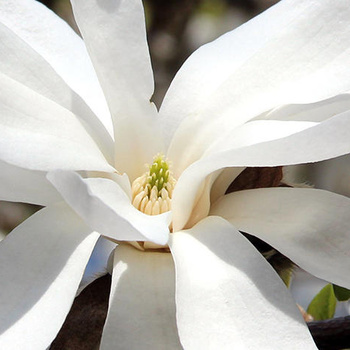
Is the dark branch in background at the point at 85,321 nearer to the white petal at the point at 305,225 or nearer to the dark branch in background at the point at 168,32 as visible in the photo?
the white petal at the point at 305,225

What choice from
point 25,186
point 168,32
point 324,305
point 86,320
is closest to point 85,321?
point 86,320

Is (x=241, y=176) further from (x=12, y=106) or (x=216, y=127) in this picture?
(x=12, y=106)

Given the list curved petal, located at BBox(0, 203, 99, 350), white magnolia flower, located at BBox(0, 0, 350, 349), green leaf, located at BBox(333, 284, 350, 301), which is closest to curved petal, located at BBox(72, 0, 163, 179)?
white magnolia flower, located at BBox(0, 0, 350, 349)

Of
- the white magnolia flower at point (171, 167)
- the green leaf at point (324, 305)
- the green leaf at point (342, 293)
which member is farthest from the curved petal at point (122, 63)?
the green leaf at point (324, 305)

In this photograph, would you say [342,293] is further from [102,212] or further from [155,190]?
[102,212]

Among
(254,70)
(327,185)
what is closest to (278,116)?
(254,70)

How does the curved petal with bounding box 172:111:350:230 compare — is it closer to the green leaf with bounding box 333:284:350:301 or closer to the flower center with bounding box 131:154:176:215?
the flower center with bounding box 131:154:176:215

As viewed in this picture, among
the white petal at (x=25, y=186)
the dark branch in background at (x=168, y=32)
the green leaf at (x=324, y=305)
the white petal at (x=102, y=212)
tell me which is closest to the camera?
the white petal at (x=102, y=212)
